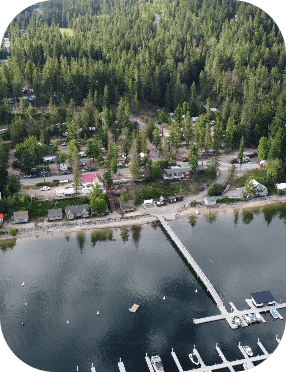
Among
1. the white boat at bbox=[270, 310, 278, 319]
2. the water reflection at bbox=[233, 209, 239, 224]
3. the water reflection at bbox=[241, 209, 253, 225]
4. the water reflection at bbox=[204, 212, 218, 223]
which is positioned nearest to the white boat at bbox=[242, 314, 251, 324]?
the white boat at bbox=[270, 310, 278, 319]

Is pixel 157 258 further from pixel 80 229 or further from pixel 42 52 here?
pixel 42 52

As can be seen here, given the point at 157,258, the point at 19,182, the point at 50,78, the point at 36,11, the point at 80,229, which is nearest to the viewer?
the point at 157,258

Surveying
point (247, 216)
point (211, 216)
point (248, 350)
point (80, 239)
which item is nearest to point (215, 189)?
point (211, 216)

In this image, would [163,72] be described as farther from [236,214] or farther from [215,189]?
[236,214]

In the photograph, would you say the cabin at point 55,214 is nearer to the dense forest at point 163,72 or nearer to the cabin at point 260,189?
the dense forest at point 163,72

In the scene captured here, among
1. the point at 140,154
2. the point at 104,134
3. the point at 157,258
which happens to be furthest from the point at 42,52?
the point at 157,258

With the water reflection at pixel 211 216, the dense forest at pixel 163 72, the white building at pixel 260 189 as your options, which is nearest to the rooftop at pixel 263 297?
the water reflection at pixel 211 216
